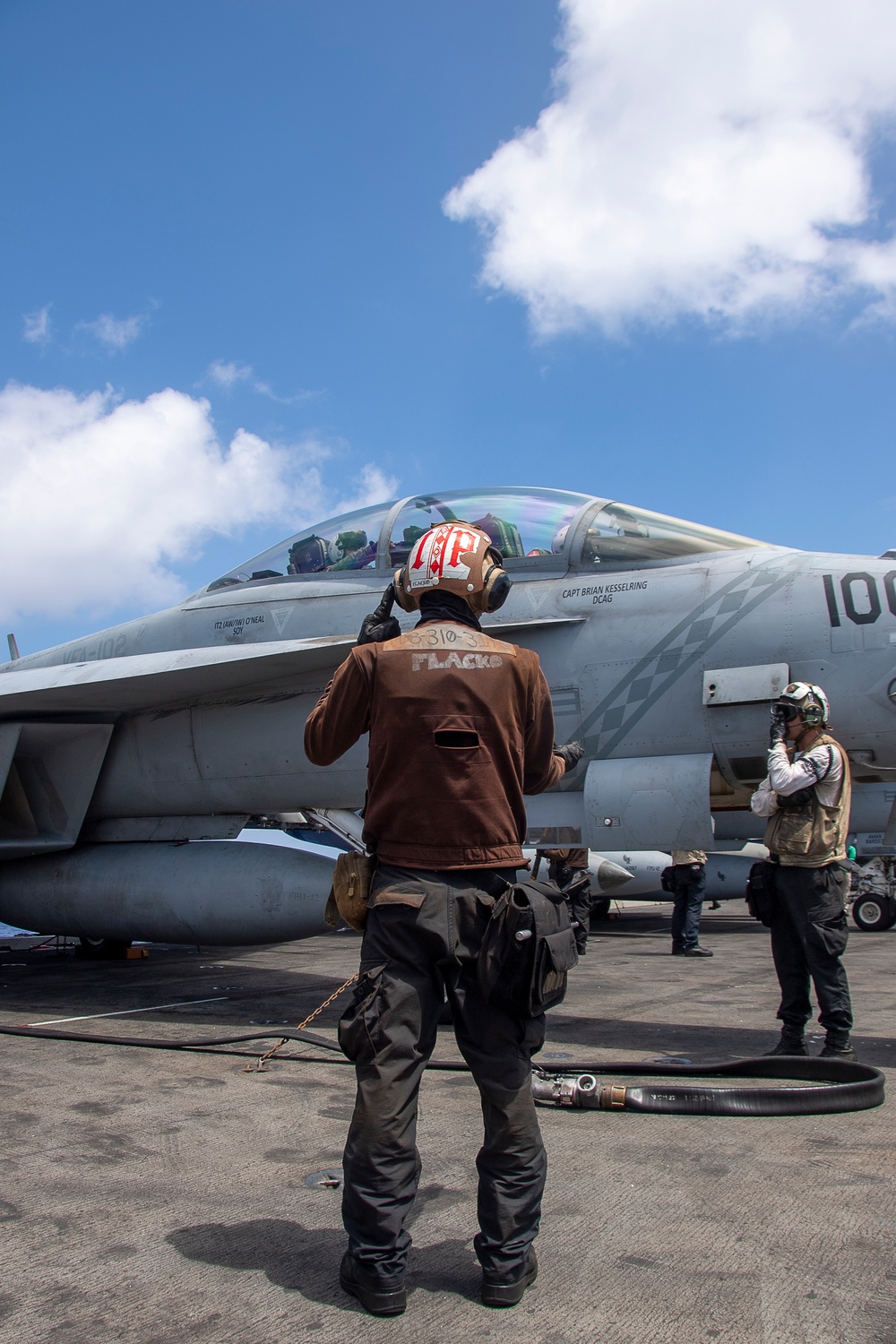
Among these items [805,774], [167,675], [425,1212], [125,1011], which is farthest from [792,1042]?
[167,675]

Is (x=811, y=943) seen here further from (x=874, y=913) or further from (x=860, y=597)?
(x=874, y=913)

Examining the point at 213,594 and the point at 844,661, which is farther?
the point at 213,594

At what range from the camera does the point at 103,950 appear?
1055 centimetres

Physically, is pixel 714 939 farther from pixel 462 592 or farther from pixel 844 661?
pixel 462 592

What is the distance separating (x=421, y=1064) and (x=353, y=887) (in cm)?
56

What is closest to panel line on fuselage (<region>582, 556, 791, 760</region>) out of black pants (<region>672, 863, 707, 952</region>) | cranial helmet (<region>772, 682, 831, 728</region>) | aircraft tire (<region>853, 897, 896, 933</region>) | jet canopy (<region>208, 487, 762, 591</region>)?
jet canopy (<region>208, 487, 762, 591</region>)

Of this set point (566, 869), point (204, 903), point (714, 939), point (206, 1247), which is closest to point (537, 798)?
point (204, 903)

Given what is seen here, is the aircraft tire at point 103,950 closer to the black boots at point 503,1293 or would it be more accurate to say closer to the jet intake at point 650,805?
the jet intake at point 650,805

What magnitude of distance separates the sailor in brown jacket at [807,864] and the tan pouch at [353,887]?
2717 millimetres

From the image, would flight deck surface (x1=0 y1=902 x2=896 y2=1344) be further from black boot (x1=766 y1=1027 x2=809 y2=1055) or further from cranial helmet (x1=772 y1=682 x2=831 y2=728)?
cranial helmet (x1=772 y1=682 x2=831 y2=728)

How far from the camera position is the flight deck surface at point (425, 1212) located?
2262 mm

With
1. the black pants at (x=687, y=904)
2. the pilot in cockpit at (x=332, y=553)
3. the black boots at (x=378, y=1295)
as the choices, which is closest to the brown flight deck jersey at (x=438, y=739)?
the black boots at (x=378, y=1295)

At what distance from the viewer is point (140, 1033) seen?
5891mm

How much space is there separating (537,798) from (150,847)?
350 centimetres
